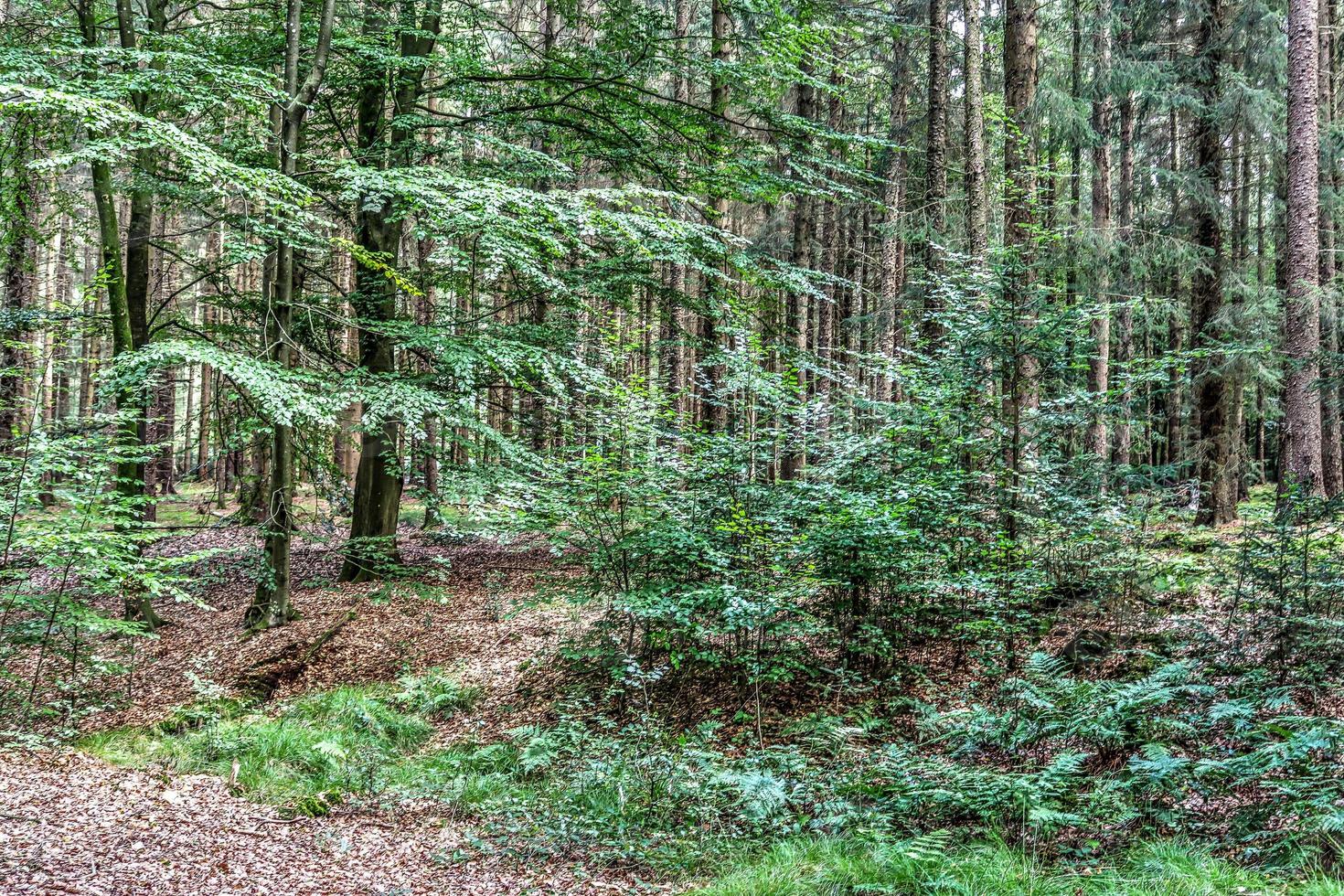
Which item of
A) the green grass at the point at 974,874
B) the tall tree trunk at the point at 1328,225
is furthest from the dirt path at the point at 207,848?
the tall tree trunk at the point at 1328,225

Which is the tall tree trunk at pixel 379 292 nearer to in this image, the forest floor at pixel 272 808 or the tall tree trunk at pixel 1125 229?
the forest floor at pixel 272 808

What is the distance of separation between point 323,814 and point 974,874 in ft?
14.4

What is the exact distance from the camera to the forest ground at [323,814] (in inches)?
154

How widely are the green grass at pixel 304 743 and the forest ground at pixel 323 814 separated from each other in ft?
0.59

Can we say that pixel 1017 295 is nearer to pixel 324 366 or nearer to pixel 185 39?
pixel 324 366

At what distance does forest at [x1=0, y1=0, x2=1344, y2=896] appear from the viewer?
4.41 m

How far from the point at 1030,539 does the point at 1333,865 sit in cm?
418

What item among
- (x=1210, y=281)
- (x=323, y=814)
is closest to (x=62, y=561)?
(x=323, y=814)

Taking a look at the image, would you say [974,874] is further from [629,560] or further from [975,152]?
[975,152]

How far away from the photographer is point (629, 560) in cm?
720

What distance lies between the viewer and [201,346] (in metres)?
6.72

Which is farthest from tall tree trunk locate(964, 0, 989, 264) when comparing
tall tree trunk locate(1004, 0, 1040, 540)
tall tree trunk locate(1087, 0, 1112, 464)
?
tall tree trunk locate(1087, 0, 1112, 464)

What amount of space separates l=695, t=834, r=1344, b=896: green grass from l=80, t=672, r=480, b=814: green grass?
9.15 ft

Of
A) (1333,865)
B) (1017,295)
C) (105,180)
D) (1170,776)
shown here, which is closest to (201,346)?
(105,180)
